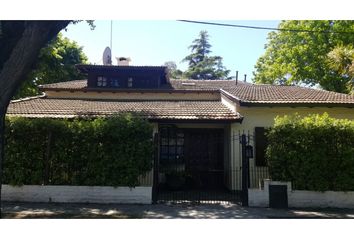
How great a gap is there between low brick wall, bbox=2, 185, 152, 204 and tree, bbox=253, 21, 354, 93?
1900 centimetres

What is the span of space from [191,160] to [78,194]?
16.4 feet

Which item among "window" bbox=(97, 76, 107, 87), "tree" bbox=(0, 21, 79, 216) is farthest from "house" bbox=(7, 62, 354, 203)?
"tree" bbox=(0, 21, 79, 216)

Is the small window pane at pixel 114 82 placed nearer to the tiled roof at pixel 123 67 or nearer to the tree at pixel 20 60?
the tiled roof at pixel 123 67

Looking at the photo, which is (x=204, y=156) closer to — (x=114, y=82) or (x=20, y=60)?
(x=114, y=82)

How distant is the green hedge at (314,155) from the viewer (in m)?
8.66

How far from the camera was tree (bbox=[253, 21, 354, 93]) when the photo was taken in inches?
896

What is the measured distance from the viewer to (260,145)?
1122 centimetres

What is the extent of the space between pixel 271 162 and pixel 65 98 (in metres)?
12.0

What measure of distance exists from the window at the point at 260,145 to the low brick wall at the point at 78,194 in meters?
4.59

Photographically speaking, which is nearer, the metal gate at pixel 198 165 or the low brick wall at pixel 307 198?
the low brick wall at pixel 307 198

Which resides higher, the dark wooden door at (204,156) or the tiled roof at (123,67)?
the tiled roof at (123,67)

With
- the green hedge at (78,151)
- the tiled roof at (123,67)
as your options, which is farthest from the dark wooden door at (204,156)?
the tiled roof at (123,67)

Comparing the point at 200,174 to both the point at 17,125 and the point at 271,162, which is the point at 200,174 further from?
the point at 17,125

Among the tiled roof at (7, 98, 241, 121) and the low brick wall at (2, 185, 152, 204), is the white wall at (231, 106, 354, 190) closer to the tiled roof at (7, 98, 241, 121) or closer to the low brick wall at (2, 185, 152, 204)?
the tiled roof at (7, 98, 241, 121)
